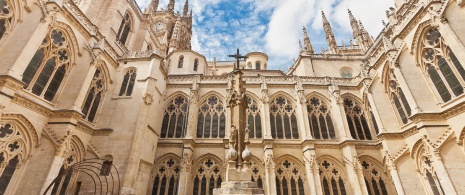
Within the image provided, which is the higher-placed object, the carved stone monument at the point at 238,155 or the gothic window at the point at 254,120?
the gothic window at the point at 254,120

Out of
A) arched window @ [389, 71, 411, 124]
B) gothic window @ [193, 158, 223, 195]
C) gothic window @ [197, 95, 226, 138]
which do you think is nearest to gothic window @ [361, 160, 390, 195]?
arched window @ [389, 71, 411, 124]

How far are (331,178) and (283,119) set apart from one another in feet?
17.7

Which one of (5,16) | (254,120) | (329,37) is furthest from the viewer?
(329,37)

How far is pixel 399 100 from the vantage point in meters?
14.3

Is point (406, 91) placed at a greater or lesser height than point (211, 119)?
lesser

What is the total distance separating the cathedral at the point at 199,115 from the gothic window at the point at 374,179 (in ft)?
0.25

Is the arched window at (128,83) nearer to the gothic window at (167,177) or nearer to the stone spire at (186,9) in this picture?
the gothic window at (167,177)

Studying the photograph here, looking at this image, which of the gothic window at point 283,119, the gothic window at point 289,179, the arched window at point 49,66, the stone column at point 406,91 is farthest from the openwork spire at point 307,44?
the arched window at point 49,66

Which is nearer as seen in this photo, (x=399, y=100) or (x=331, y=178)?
(x=399, y=100)

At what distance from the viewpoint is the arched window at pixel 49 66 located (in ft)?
34.7

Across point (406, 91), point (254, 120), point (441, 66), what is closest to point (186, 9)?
point (254, 120)

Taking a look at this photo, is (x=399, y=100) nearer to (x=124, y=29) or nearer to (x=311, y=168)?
(x=311, y=168)

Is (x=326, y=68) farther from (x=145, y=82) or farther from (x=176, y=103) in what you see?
(x=145, y=82)

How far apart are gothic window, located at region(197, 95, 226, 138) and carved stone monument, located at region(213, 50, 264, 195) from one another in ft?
30.0
